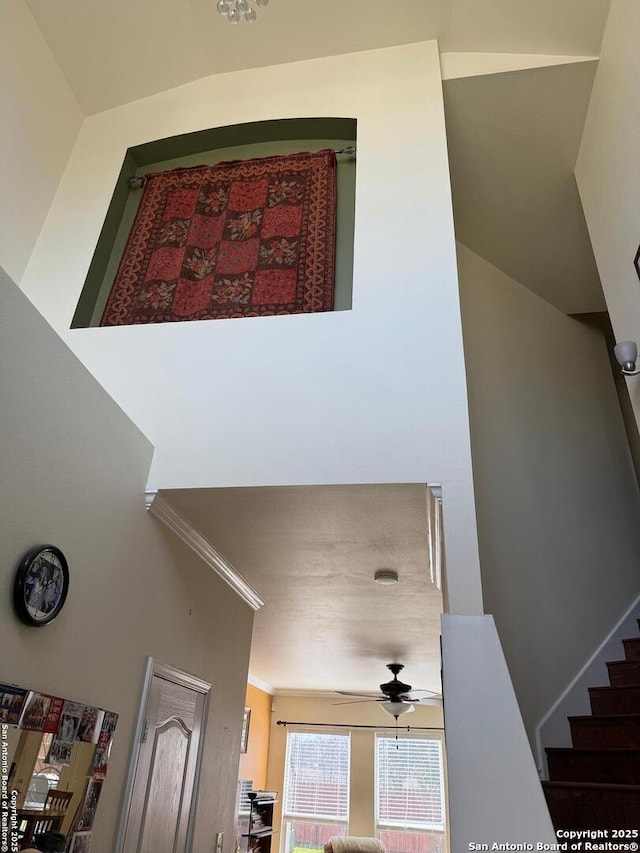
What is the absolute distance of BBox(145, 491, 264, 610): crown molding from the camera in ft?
9.02

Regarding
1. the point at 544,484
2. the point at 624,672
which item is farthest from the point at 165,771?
the point at 544,484

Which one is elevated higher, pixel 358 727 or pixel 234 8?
pixel 234 8

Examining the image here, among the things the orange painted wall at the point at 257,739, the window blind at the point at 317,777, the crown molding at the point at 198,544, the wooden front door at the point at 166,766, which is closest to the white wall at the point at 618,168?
the crown molding at the point at 198,544

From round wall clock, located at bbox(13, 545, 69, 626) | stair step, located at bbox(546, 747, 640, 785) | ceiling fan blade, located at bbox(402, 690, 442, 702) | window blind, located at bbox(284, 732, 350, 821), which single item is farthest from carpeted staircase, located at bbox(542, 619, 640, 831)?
window blind, located at bbox(284, 732, 350, 821)

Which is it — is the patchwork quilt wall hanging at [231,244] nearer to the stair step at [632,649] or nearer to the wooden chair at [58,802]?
the wooden chair at [58,802]

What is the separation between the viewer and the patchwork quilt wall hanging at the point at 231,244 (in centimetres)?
329

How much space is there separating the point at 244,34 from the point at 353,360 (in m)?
2.74

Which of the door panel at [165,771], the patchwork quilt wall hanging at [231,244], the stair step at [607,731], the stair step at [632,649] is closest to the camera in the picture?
the door panel at [165,771]

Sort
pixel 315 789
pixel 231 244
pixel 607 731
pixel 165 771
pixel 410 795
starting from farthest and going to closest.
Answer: pixel 315 789 < pixel 410 795 < pixel 231 244 < pixel 607 731 < pixel 165 771

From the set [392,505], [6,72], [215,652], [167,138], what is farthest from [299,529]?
[6,72]

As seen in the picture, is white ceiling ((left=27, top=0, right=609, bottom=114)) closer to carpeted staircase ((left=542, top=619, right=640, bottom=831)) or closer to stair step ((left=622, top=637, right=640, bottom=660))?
stair step ((left=622, top=637, right=640, bottom=660))

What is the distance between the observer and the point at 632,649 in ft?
12.1

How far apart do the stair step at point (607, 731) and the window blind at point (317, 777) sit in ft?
20.6

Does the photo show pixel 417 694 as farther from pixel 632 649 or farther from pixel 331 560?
pixel 331 560
